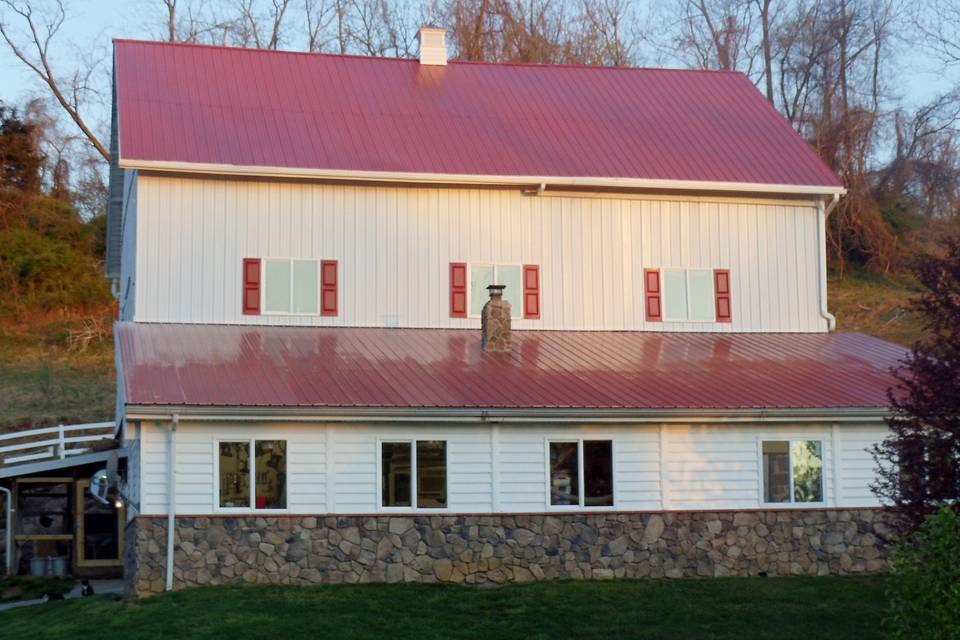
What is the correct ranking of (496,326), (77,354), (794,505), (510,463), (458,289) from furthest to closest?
(77,354) → (458,289) → (496,326) → (794,505) → (510,463)

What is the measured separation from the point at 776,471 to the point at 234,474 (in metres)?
8.89

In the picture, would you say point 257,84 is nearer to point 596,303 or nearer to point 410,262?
point 410,262

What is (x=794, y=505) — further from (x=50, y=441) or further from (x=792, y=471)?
(x=50, y=441)

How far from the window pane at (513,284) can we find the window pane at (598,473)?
17.8 ft

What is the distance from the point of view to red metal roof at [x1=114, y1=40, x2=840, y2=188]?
1046 inches

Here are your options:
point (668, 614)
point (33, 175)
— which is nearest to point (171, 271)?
point (668, 614)

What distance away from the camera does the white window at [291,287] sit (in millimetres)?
25484

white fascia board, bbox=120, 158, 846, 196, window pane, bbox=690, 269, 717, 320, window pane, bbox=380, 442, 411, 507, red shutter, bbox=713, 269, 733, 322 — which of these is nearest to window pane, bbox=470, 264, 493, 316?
white fascia board, bbox=120, 158, 846, 196

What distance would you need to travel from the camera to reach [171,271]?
25.1 m

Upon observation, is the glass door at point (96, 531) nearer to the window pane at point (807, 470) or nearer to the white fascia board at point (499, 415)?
the white fascia board at point (499, 415)

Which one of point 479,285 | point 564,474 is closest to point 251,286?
point 479,285

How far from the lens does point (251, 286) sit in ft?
83.4

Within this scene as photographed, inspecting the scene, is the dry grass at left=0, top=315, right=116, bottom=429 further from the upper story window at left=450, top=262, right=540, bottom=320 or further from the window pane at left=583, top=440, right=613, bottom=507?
the window pane at left=583, top=440, right=613, bottom=507

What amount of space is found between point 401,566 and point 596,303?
8.68m
